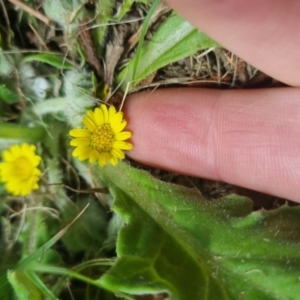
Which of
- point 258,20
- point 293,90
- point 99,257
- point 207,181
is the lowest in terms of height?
point 99,257

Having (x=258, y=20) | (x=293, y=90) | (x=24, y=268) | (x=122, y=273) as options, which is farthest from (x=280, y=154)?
(x=24, y=268)

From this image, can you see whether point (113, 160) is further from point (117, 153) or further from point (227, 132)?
point (227, 132)

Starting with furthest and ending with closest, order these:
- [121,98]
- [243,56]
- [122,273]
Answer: [121,98] → [243,56] → [122,273]

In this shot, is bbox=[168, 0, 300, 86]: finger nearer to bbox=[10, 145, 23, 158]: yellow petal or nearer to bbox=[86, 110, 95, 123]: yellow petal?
bbox=[86, 110, 95, 123]: yellow petal

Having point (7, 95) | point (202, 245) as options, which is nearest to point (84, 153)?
point (7, 95)

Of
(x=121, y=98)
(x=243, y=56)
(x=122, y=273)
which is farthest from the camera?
(x=121, y=98)

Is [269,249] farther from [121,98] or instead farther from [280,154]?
[121,98]

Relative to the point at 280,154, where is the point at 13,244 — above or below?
below

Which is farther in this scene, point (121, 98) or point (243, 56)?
point (121, 98)
